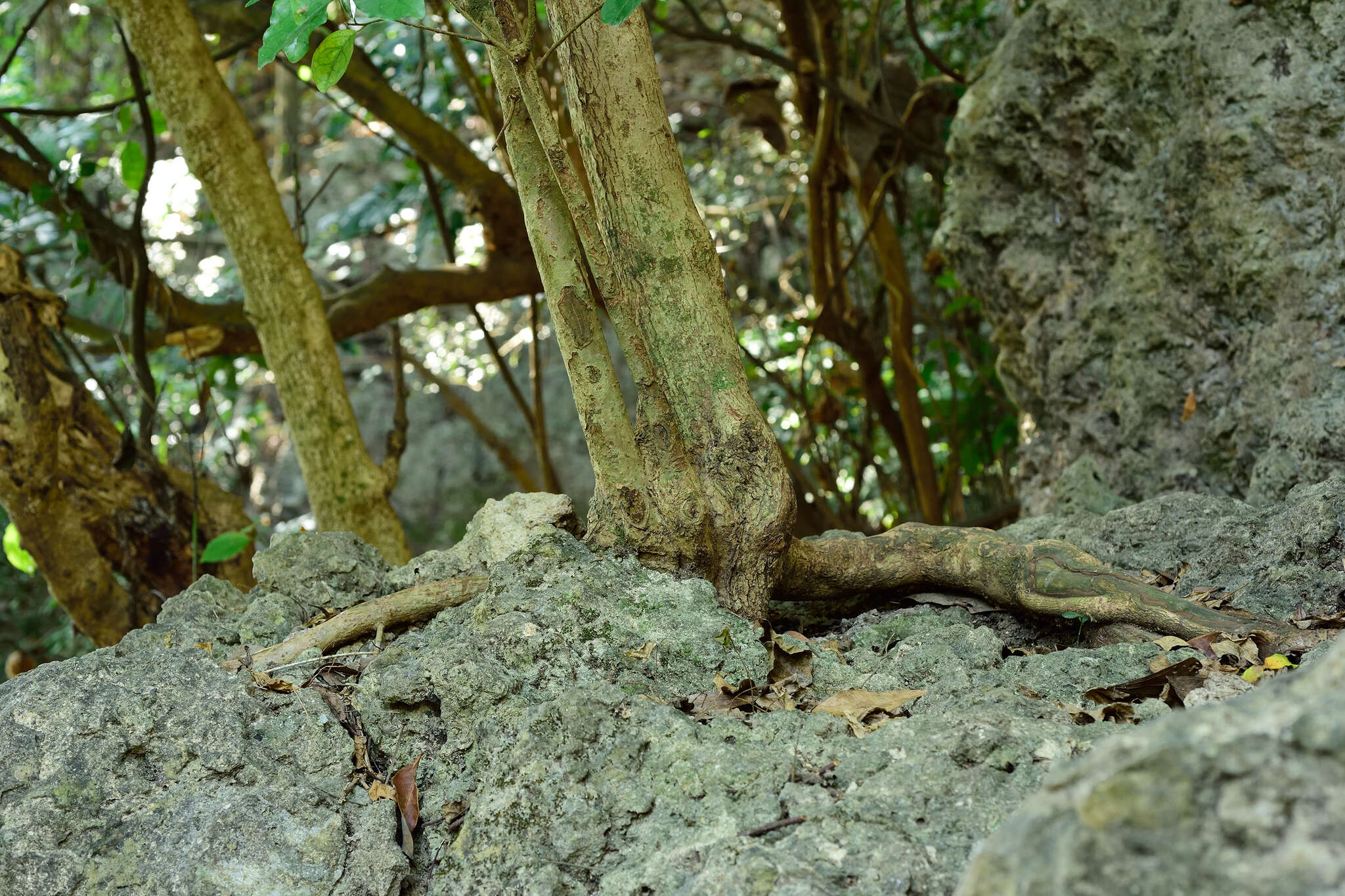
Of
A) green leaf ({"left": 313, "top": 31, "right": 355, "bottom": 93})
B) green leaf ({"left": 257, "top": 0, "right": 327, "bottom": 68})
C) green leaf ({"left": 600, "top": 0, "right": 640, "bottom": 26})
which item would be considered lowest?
green leaf ({"left": 600, "top": 0, "right": 640, "bottom": 26})

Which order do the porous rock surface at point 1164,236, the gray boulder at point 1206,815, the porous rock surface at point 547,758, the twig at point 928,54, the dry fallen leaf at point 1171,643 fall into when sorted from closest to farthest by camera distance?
the gray boulder at point 1206,815 < the porous rock surface at point 547,758 < the dry fallen leaf at point 1171,643 < the porous rock surface at point 1164,236 < the twig at point 928,54

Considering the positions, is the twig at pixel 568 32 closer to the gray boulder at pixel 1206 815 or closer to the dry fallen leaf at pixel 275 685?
the dry fallen leaf at pixel 275 685

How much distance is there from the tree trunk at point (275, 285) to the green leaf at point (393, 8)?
2.19 meters

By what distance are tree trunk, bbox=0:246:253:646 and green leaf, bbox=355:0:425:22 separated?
9.18ft

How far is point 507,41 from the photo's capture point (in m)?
2.04

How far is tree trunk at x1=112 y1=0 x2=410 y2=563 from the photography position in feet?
10.8

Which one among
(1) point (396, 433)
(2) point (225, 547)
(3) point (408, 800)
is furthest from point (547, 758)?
(1) point (396, 433)

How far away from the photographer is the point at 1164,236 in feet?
10.2

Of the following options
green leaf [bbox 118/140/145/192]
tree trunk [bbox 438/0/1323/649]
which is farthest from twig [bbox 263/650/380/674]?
green leaf [bbox 118/140/145/192]

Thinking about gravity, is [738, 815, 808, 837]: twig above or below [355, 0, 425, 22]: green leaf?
below

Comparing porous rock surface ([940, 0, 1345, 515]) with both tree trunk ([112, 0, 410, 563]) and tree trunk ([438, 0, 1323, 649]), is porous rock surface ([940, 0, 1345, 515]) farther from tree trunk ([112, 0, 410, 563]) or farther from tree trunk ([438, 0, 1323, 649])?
tree trunk ([112, 0, 410, 563])

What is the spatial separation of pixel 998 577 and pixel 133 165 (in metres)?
3.24

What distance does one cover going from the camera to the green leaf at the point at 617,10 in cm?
139

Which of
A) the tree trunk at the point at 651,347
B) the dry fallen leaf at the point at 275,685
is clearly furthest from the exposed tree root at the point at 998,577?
the dry fallen leaf at the point at 275,685
